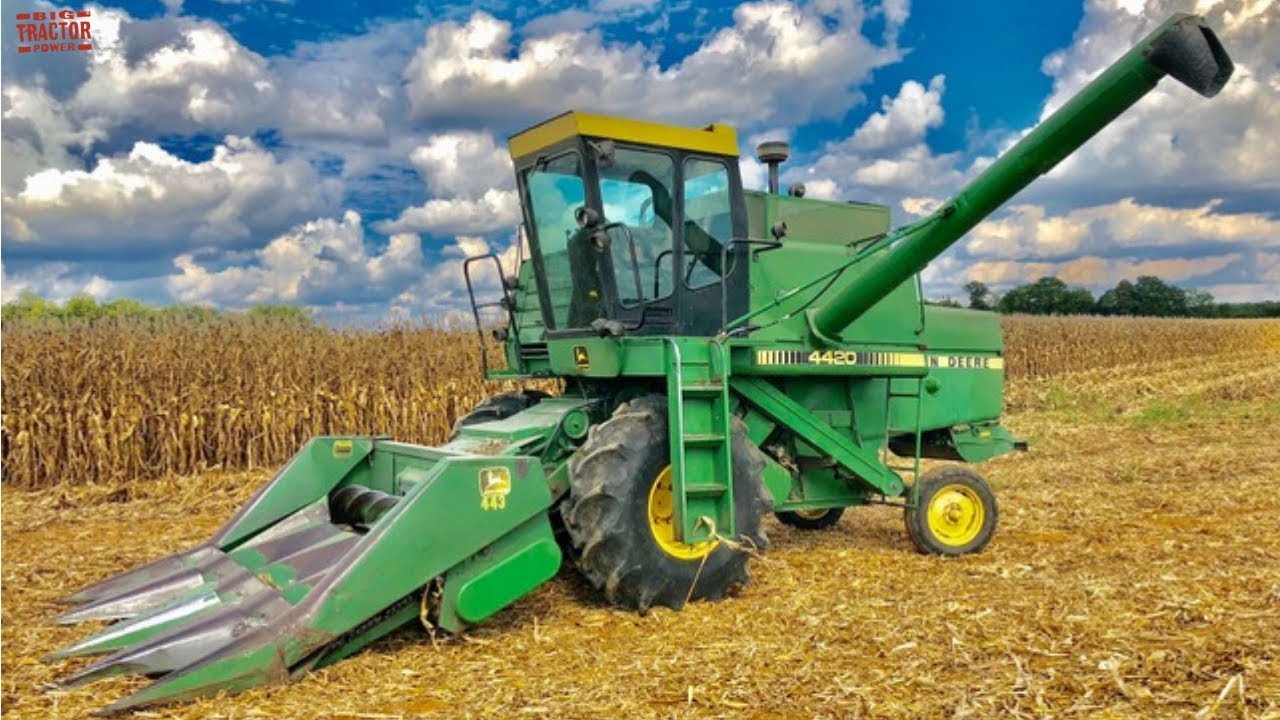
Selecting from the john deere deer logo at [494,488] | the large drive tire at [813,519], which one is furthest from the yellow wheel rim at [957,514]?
the john deere deer logo at [494,488]

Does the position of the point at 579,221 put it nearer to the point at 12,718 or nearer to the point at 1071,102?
the point at 1071,102

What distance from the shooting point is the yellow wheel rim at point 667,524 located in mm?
5586

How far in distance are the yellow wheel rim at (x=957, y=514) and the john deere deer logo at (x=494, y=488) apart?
3.48 meters

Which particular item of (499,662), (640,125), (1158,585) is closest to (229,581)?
(499,662)

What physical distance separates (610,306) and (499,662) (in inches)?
93.8

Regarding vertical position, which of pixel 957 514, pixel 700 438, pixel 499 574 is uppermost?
pixel 700 438

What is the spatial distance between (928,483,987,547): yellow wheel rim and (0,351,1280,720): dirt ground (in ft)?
0.75

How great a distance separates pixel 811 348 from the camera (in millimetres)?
6855

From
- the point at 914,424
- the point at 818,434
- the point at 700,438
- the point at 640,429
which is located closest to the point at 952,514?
the point at 914,424

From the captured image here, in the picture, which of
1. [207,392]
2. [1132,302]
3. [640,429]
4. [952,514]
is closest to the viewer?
[640,429]

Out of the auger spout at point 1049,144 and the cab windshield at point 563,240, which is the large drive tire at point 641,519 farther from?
the auger spout at point 1049,144

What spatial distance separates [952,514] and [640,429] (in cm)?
287

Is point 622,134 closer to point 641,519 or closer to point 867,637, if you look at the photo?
point 641,519

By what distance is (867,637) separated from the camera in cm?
502
